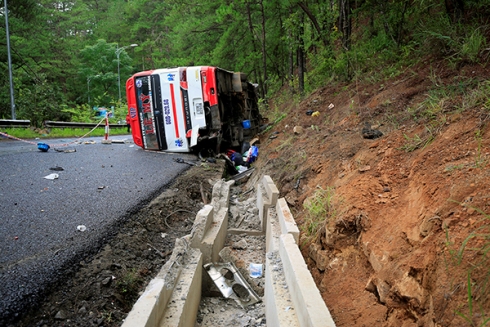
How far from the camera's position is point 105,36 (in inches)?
1442

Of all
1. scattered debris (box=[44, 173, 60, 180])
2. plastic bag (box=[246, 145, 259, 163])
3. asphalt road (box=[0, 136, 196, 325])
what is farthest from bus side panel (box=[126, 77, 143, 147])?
scattered debris (box=[44, 173, 60, 180])

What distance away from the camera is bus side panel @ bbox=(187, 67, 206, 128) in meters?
8.45

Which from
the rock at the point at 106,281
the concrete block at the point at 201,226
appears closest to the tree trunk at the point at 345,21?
the concrete block at the point at 201,226

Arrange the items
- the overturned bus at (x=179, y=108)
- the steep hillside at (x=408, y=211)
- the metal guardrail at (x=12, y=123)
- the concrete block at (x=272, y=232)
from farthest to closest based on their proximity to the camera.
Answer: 1. the metal guardrail at (x=12, y=123)
2. the overturned bus at (x=179, y=108)
3. the concrete block at (x=272, y=232)
4. the steep hillside at (x=408, y=211)

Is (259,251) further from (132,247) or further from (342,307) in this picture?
(342,307)

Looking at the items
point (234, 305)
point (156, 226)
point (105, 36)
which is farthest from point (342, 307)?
point (105, 36)

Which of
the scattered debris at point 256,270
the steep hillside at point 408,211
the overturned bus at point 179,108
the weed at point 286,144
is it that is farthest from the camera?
the overturned bus at point 179,108

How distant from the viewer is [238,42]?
56.0 feet

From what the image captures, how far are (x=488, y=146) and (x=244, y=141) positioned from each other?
777 centimetres

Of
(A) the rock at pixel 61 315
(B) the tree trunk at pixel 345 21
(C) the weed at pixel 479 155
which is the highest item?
(B) the tree trunk at pixel 345 21

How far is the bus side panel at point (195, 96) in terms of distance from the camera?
8.45 m

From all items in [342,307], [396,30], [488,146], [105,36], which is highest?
[105,36]

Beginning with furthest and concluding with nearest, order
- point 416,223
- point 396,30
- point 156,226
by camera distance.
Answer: point 396,30, point 156,226, point 416,223

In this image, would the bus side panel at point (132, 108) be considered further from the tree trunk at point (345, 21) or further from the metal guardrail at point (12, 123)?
the metal guardrail at point (12, 123)
